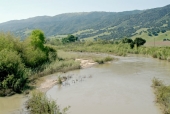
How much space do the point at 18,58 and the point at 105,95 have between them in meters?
10.8

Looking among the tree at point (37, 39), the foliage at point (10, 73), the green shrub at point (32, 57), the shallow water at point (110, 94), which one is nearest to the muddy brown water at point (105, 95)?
the shallow water at point (110, 94)

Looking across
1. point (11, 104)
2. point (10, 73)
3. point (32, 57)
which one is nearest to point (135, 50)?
point (32, 57)

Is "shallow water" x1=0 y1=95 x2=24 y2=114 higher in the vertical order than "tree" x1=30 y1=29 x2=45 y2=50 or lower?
lower

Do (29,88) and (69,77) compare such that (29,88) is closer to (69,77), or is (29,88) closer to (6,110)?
(6,110)

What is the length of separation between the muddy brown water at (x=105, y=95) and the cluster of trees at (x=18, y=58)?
1.79 metres

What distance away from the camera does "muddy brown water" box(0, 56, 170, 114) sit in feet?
65.0

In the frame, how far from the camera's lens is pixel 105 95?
2369 centimetres

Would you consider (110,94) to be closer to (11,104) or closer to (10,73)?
(11,104)

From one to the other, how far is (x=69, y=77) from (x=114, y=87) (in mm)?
8221

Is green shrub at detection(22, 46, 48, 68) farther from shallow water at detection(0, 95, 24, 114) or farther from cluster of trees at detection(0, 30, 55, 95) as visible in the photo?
shallow water at detection(0, 95, 24, 114)

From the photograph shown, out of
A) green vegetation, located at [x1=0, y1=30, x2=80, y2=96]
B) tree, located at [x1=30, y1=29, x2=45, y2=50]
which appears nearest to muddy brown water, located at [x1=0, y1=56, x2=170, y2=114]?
green vegetation, located at [x1=0, y1=30, x2=80, y2=96]

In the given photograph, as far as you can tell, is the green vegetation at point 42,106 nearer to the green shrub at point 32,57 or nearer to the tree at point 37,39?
the green shrub at point 32,57

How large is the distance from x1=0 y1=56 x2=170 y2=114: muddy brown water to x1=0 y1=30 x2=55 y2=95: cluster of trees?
179cm

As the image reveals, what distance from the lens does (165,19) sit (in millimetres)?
177875
